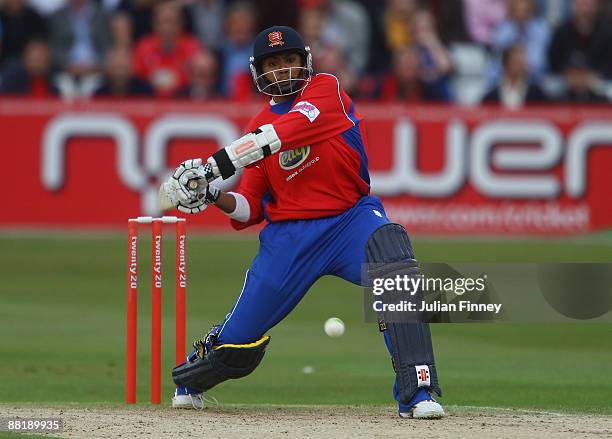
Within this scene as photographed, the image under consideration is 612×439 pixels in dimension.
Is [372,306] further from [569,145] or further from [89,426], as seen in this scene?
[569,145]

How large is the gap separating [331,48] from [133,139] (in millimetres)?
3052

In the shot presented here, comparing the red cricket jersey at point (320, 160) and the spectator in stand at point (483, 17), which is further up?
the spectator in stand at point (483, 17)

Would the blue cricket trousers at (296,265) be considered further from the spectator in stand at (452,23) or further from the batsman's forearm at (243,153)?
the spectator in stand at (452,23)

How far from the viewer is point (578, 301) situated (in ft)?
26.8

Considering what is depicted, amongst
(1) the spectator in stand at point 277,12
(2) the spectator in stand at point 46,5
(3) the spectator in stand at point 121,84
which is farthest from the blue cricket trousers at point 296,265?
(2) the spectator in stand at point 46,5

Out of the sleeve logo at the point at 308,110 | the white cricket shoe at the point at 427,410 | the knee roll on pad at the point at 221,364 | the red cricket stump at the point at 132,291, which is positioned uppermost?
the sleeve logo at the point at 308,110

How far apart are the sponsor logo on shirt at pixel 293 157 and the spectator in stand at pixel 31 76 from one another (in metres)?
11.4

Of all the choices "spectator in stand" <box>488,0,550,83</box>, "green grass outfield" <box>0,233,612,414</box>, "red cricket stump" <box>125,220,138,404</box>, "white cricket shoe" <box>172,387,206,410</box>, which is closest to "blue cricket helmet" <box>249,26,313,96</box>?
"red cricket stump" <box>125,220,138,404</box>

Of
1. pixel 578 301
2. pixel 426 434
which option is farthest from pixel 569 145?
pixel 426 434

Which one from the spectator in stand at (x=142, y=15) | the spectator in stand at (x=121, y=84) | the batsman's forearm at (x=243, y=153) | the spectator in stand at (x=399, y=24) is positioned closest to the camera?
the batsman's forearm at (x=243, y=153)

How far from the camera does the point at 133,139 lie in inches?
730

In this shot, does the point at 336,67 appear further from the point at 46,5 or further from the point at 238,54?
the point at 46,5

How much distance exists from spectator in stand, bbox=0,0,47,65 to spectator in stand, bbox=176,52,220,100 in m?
2.21

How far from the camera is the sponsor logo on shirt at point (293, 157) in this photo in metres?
7.97
